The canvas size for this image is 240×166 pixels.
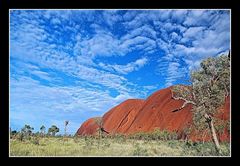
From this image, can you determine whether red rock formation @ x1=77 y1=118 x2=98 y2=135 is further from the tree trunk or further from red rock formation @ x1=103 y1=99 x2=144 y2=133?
the tree trunk

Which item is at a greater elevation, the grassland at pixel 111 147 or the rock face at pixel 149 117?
the rock face at pixel 149 117

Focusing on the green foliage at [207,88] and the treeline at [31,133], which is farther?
the green foliage at [207,88]

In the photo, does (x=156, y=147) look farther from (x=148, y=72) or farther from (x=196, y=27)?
(x=196, y=27)

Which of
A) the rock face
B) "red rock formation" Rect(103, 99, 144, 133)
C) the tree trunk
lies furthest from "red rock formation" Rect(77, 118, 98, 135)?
the tree trunk

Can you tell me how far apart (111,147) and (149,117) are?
97 centimetres

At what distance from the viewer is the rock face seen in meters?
7.62

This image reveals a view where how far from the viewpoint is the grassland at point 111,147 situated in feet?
24.5

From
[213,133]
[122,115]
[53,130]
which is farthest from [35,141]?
[213,133]

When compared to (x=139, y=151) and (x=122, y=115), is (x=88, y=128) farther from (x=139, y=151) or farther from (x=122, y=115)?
(x=139, y=151)

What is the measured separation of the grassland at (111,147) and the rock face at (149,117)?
213 millimetres

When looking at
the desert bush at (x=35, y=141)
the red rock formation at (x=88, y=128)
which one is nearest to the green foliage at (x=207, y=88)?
the red rock formation at (x=88, y=128)

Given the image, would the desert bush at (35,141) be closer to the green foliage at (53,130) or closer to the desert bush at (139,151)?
the green foliage at (53,130)

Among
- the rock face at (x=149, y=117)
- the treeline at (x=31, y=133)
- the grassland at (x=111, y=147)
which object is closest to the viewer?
the treeline at (x=31, y=133)

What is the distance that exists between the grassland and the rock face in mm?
213
